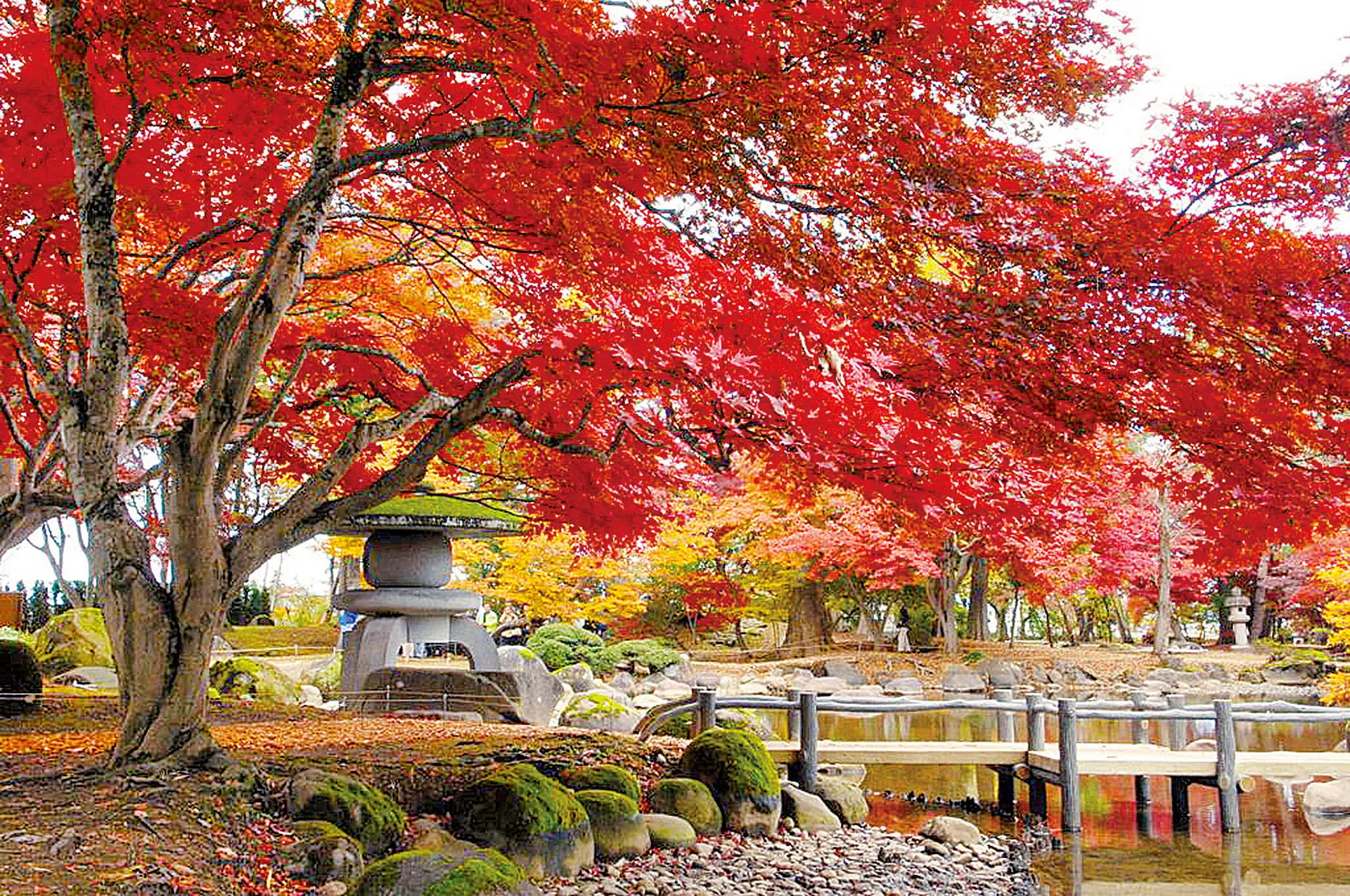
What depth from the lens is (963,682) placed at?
20.1m

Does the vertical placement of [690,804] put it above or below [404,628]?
below

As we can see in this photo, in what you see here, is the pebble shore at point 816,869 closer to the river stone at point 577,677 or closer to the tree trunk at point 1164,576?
the river stone at point 577,677

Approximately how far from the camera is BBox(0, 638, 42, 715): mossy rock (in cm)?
944

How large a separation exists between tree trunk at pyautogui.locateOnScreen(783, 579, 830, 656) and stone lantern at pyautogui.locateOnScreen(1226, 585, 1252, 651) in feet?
36.7

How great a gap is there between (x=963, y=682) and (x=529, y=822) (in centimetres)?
1553

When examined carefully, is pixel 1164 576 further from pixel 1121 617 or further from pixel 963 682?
pixel 1121 617

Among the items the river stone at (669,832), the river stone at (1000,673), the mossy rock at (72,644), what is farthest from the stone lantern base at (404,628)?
the river stone at (1000,673)

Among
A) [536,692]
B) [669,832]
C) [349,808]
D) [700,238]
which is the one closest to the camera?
[349,808]

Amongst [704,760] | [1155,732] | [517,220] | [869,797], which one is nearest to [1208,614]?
[1155,732]

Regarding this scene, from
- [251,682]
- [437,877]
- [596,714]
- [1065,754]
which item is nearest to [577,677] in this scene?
[596,714]

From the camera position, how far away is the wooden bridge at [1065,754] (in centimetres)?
912

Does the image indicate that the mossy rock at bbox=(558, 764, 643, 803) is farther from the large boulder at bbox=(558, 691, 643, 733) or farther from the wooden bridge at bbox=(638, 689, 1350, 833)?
the large boulder at bbox=(558, 691, 643, 733)

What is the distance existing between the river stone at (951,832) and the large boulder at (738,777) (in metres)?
1.26

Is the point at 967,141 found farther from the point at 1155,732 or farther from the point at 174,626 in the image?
the point at 1155,732
